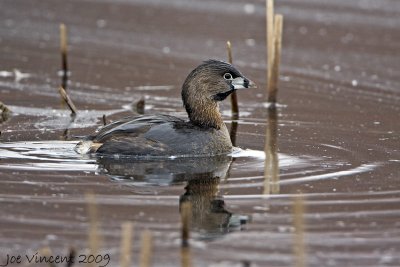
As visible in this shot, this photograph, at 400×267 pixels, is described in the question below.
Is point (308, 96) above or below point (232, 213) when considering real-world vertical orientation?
above

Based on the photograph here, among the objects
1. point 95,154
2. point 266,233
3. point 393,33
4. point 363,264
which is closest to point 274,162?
point 95,154

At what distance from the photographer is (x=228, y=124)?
12594 millimetres

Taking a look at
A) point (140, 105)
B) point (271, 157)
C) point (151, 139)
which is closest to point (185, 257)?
point (151, 139)

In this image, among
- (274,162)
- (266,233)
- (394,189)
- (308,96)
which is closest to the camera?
(266,233)

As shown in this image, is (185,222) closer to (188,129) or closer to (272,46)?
(188,129)

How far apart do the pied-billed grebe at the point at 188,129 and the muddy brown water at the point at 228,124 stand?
0.21 m

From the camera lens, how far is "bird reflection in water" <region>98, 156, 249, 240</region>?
8.01 metres

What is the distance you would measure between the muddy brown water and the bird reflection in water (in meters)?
0.02

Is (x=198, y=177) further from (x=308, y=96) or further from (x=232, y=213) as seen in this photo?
(x=308, y=96)

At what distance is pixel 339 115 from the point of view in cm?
1310

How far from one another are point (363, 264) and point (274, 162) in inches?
130

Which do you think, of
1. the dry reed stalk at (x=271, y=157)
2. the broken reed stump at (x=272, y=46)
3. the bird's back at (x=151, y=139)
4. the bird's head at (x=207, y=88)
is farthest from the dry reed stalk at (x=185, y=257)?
the broken reed stump at (x=272, y=46)

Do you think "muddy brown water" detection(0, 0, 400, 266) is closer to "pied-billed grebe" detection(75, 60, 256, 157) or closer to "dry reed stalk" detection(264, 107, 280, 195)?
"dry reed stalk" detection(264, 107, 280, 195)

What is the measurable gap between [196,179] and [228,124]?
309 centimetres
